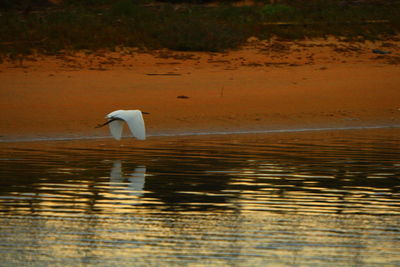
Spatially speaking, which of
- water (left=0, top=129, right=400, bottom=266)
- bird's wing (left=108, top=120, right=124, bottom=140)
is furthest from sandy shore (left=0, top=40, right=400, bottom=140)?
water (left=0, top=129, right=400, bottom=266)

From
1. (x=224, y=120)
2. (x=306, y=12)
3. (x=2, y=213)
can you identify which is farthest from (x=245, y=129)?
(x=306, y=12)

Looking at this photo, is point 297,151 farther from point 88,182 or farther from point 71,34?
point 71,34

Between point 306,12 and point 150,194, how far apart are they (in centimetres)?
1790

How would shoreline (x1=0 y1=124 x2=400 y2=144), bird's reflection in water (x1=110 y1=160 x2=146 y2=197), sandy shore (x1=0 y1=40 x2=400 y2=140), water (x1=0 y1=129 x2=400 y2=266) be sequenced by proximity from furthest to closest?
sandy shore (x1=0 y1=40 x2=400 y2=140) < shoreline (x1=0 y1=124 x2=400 y2=144) < bird's reflection in water (x1=110 y1=160 x2=146 y2=197) < water (x1=0 y1=129 x2=400 y2=266)

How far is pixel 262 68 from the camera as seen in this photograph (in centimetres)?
2000

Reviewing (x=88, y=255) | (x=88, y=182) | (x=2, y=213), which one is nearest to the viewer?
(x=88, y=255)

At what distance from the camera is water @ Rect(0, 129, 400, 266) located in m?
7.32

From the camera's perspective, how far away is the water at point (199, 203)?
732 centimetres

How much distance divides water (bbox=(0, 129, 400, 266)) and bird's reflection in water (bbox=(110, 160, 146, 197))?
0.01 meters

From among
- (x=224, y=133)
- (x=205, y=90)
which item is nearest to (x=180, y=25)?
(x=205, y=90)

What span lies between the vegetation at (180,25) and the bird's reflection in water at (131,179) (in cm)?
859

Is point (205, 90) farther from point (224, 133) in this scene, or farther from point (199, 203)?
point (199, 203)

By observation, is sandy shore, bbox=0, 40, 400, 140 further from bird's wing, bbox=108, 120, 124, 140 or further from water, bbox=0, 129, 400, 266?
water, bbox=0, 129, 400, 266

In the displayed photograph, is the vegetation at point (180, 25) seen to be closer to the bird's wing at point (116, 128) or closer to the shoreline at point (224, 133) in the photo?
the shoreline at point (224, 133)
